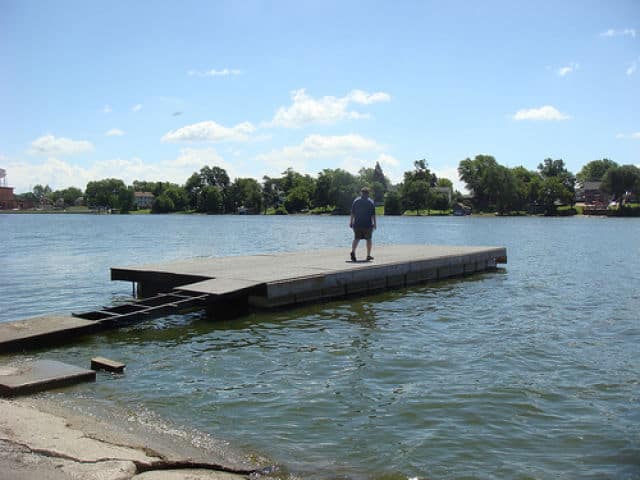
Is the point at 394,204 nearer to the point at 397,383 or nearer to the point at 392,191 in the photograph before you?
the point at 392,191

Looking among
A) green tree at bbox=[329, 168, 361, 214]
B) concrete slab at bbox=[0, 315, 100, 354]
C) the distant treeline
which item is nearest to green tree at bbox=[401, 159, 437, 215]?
the distant treeline

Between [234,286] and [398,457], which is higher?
[234,286]

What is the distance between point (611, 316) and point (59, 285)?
1752 centimetres

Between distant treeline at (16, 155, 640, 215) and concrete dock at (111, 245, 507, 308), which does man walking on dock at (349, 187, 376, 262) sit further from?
distant treeline at (16, 155, 640, 215)

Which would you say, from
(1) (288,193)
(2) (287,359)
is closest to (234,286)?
(2) (287,359)

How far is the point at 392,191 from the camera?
164m

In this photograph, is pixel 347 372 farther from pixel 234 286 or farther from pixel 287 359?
pixel 234 286

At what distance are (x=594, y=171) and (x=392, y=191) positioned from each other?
68.5 metres

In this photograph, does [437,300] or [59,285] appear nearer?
[437,300]

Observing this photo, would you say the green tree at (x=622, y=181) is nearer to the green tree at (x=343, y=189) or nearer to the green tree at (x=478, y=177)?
the green tree at (x=478, y=177)

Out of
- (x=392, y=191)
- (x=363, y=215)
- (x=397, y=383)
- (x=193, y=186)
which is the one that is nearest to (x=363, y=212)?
(x=363, y=215)

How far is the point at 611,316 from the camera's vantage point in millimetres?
14516

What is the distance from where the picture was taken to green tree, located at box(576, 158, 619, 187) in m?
176

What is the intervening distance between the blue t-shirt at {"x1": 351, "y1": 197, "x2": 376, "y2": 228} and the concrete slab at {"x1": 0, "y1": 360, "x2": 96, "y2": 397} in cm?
1015
